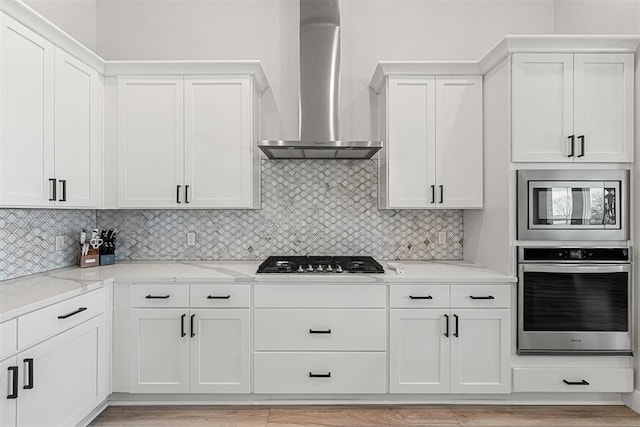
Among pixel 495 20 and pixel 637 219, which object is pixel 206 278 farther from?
pixel 495 20

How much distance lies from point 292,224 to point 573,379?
2.18 meters

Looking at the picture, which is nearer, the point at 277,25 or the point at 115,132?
the point at 115,132

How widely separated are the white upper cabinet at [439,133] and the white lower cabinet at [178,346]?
140cm

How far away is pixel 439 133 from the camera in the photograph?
2959 millimetres

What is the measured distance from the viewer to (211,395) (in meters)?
2.68

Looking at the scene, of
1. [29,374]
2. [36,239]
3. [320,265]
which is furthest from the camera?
[320,265]

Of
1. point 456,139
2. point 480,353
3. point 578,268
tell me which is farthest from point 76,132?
point 578,268

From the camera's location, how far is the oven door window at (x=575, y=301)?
8.41ft

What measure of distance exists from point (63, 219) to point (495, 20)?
12.1ft

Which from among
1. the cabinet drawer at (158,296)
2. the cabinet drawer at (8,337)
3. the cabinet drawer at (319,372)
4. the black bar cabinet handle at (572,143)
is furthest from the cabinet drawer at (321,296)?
the black bar cabinet handle at (572,143)

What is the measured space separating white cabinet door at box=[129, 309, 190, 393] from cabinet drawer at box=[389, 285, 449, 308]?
4.35 ft

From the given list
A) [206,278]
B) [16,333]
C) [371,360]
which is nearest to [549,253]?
[371,360]

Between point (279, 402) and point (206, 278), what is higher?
point (206, 278)

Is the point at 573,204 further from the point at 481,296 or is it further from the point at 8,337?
the point at 8,337
